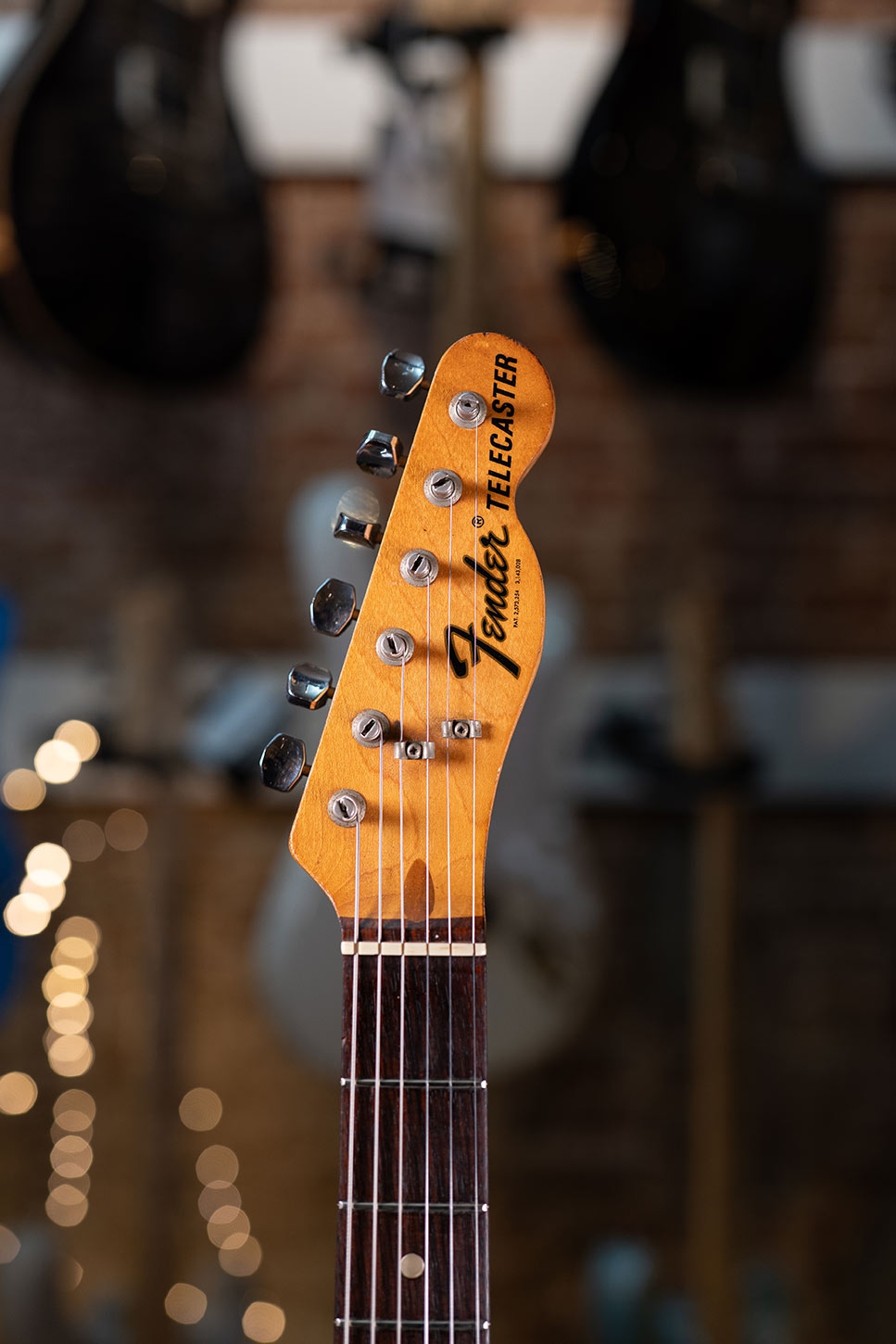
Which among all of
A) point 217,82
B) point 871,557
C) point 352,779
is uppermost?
point 217,82

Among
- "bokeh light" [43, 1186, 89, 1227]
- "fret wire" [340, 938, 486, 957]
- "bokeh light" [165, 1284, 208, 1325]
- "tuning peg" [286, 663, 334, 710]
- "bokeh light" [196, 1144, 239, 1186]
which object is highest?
"tuning peg" [286, 663, 334, 710]

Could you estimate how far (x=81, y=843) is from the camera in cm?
173

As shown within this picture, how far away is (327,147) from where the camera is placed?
1739mm

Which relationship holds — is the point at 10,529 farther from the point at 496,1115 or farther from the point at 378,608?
the point at 378,608

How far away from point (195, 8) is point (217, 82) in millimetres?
79

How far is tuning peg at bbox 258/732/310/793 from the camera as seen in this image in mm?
515

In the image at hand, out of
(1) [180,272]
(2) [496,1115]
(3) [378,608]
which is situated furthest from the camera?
(2) [496,1115]

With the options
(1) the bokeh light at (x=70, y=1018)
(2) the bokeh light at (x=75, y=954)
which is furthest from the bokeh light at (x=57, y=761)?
(1) the bokeh light at (x=70, y=1018)

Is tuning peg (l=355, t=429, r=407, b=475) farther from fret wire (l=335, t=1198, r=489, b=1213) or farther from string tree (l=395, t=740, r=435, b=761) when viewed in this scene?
fret wire (l=335, t=1198, r=489, b=1213)

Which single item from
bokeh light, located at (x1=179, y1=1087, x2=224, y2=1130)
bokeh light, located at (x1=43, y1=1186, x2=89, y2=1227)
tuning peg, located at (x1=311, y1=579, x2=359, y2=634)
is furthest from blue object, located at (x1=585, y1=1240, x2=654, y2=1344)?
tuning peg, located at (x1=311, y1=579, x2=359, y2=634)

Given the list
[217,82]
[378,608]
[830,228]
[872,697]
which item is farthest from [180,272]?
[872,697]

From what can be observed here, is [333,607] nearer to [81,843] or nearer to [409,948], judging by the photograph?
[409,948]

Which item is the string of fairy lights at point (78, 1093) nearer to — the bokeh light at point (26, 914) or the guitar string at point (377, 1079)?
the bokeh light at point (26, 914)

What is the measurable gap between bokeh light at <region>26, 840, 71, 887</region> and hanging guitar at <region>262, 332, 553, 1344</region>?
127 cm
